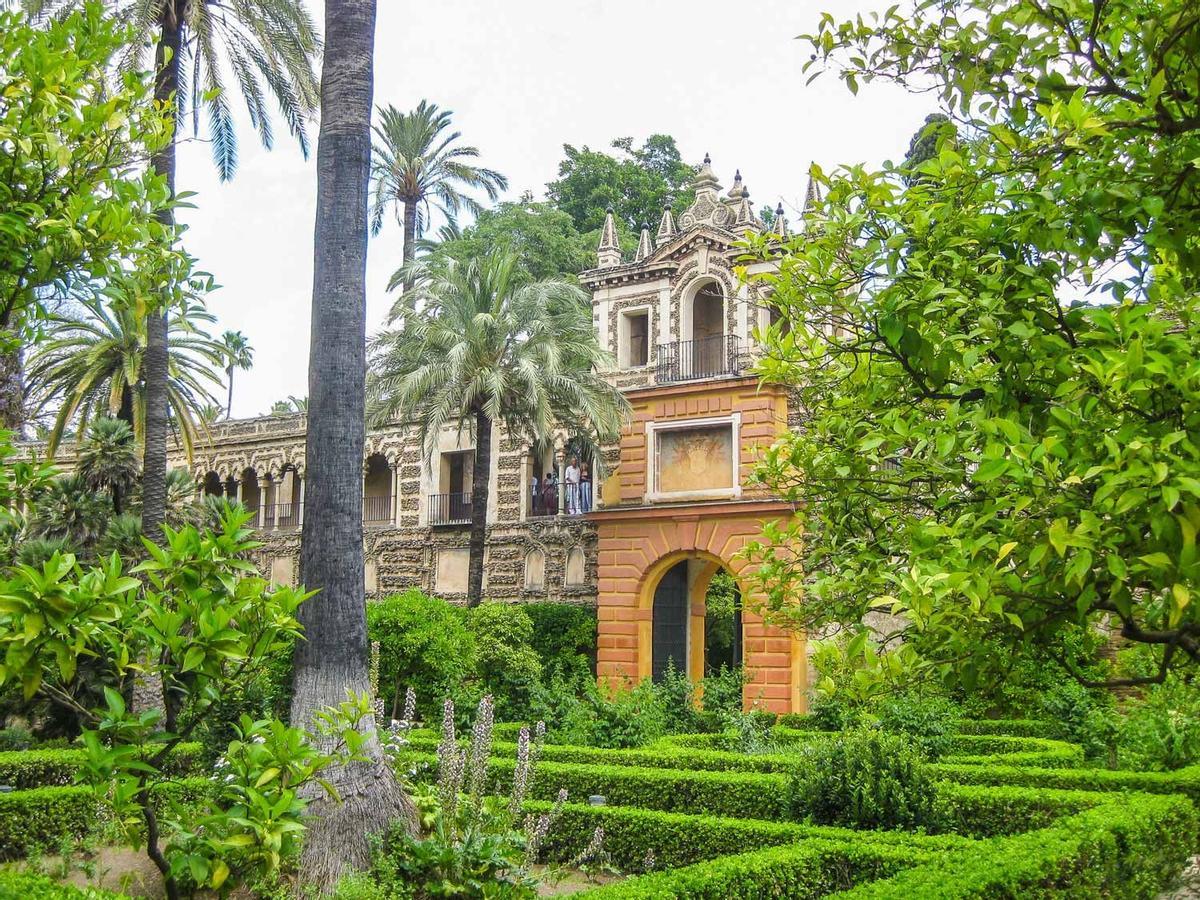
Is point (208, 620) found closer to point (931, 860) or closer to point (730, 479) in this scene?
point (931, 860)

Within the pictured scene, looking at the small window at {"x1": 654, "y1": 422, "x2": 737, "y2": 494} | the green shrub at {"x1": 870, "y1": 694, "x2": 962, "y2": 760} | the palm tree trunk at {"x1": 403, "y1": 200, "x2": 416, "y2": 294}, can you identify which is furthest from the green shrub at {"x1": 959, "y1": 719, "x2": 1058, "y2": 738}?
the palm tree trunk at {"x1": 403, "y1": 200, "x2": 416, "y2": 294}

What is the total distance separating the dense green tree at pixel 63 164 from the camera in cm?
487

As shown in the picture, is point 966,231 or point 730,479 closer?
point 966,231

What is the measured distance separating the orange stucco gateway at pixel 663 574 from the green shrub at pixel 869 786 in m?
12.5

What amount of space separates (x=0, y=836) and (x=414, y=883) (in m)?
4.95

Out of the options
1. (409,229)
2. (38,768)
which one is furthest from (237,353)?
(38,768)

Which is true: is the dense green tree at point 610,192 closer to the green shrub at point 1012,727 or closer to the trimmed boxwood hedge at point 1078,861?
the green shrub at point 1012,727

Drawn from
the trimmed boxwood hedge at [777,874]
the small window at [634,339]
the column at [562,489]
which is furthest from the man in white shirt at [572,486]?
the trimmed boxwood hedge at [777,874]

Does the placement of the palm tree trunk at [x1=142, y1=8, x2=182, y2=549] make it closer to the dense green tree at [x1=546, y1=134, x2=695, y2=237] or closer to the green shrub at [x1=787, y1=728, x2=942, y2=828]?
the green shrub at [x1=787, y1=728, x2=942, y2=828]

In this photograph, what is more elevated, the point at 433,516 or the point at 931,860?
the point at 433,516

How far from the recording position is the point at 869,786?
914cm

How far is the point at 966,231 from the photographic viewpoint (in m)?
4.11

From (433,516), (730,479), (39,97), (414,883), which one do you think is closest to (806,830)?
(414,883)

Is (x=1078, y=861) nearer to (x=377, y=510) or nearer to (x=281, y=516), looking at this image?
(x=377, y=510)
